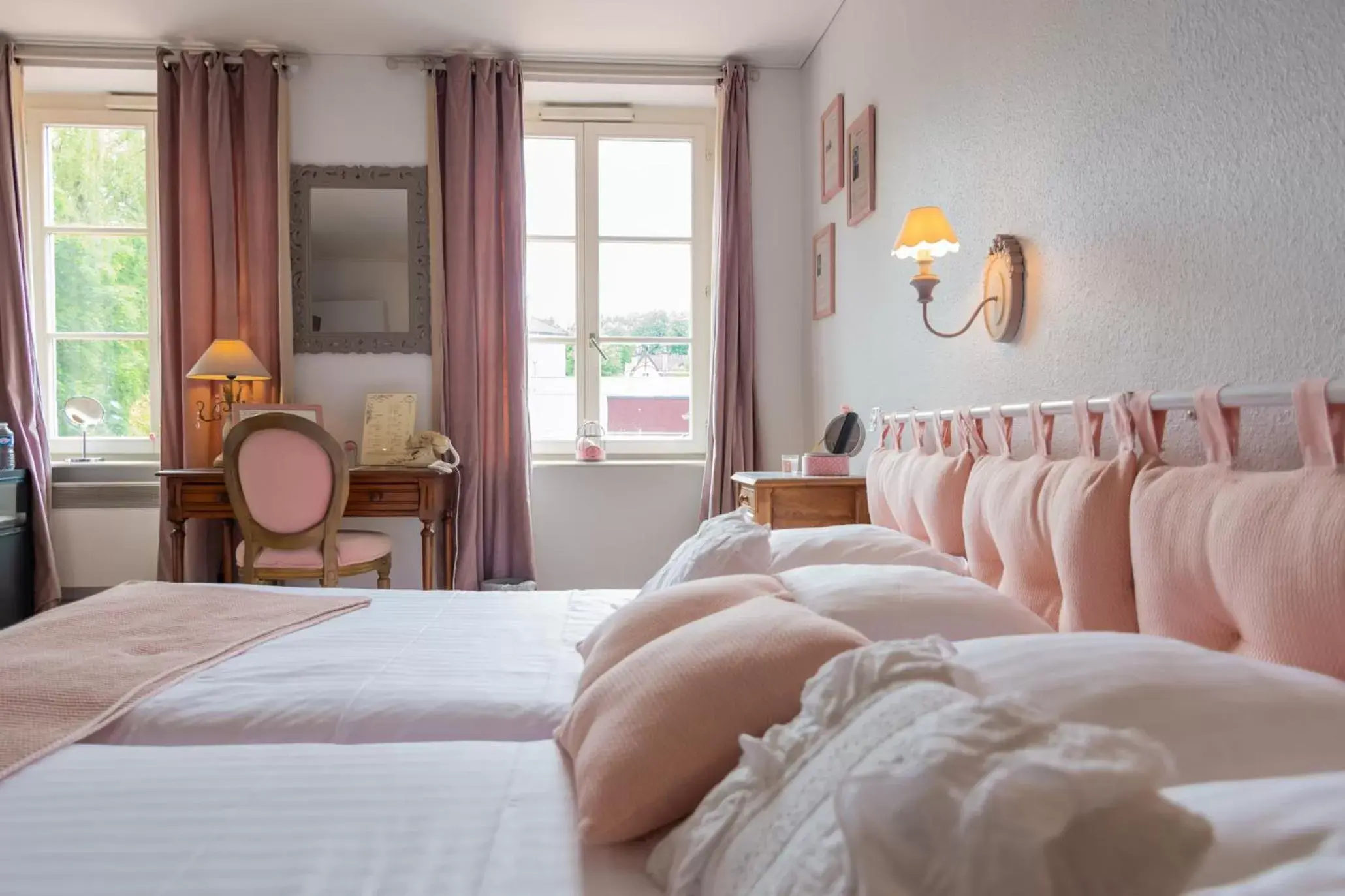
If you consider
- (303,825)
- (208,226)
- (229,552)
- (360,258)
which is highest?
(208,226)

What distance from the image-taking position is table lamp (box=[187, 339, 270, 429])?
3.38 meters

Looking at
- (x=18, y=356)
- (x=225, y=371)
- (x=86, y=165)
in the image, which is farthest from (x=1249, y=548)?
(x=86, y=165)

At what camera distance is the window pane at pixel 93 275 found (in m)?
3.89

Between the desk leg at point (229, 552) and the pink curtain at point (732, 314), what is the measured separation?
2.07 meters

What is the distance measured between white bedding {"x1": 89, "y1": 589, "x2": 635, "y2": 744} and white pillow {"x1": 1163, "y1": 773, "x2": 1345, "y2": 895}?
888 millimetres

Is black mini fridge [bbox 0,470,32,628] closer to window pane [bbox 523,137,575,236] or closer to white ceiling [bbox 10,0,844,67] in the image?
white ceiling [bbox 10,0,844,67]

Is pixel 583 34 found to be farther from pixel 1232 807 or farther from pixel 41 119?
pixel 1232 807

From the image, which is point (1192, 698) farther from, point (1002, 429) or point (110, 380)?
point (110, 380)

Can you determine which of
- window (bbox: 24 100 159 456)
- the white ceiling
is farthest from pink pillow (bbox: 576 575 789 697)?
window (bbox: 24 100 159 456)

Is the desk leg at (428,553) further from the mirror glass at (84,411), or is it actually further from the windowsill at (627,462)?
the mirror glass at (84,411)

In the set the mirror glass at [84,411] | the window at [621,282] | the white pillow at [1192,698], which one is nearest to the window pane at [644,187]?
the window at [621,282]

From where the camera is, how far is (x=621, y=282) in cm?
399

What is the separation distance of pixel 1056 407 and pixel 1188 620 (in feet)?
1.61

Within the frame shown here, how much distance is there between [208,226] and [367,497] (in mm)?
1439
